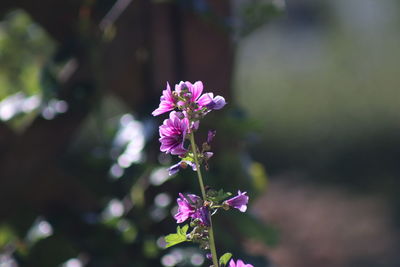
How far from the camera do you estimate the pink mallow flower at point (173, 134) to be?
84 cm

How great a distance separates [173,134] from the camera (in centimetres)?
85

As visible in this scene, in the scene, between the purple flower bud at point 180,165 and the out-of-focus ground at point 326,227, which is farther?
the out-of-focus ground at point 326,227

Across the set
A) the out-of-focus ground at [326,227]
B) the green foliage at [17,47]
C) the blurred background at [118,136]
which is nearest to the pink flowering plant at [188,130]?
the blurred background at [118,136]

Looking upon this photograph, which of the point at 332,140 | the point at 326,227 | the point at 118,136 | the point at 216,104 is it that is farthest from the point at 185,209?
the point at 332,140

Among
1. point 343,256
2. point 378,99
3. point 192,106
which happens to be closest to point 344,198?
point 343,256

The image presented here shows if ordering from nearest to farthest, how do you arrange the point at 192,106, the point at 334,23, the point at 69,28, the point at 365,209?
the point at 192,106
the point at 69,28
the point at 365,209
the point at 334,23

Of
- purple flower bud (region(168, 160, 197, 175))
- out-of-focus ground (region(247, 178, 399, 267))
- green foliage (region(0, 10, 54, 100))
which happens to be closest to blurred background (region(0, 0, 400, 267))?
green foliage (region(0, 10, 54, 100))

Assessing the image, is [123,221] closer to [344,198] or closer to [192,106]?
[192,106]

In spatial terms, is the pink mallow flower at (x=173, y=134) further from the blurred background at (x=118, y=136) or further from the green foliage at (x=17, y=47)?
the green foliage at (x=17, y=47)

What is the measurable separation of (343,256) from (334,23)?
660 centimetres

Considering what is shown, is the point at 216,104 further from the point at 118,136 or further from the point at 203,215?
the point at 118,136

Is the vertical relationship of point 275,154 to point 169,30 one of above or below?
above

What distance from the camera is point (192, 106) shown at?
847 mm

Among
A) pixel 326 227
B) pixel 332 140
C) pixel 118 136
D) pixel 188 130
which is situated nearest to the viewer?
pixel 188 130
